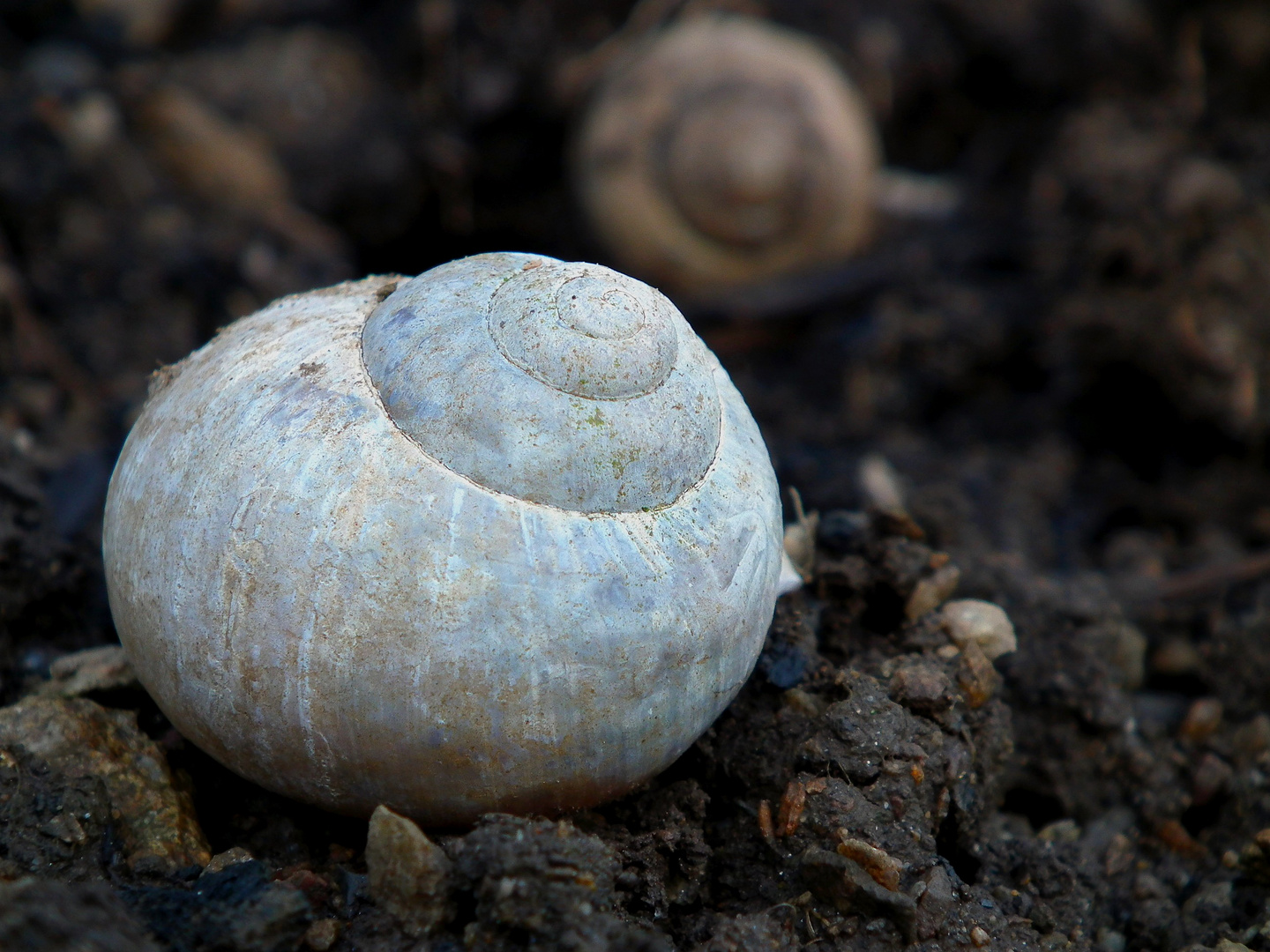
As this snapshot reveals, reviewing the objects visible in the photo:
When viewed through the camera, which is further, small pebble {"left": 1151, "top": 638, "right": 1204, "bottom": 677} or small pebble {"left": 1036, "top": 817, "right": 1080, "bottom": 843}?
small pebble {"left": 1151, "top": 638, "right": 1204, "bottom": 677}

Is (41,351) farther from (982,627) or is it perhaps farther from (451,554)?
(982,627)

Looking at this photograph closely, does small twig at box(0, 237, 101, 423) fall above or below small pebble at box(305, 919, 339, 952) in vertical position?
below

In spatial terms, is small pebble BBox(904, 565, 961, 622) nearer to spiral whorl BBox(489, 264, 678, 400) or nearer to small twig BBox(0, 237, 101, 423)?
spiral whorl BBox(489, 264, 678, 400)

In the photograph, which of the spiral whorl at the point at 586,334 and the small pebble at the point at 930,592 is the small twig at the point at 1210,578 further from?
the spiral whorl at the point at 586,334

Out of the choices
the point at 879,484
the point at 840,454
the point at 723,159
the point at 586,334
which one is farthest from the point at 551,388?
the point at 723,159

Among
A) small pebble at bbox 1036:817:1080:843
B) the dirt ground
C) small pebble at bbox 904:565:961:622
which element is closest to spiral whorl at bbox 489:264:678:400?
the dirt ground

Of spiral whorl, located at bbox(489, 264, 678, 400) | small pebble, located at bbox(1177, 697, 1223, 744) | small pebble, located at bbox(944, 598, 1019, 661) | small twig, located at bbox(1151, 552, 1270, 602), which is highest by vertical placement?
spiral whorl, located at bbox(489, 264, 678, 400)
